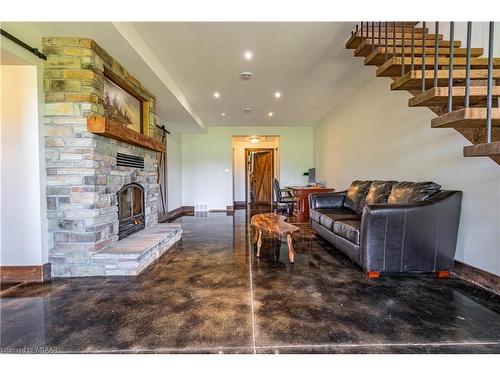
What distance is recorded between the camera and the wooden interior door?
32.6 feet

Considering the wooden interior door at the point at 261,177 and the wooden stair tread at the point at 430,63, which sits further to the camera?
the wooden interior door at the point at 261,177

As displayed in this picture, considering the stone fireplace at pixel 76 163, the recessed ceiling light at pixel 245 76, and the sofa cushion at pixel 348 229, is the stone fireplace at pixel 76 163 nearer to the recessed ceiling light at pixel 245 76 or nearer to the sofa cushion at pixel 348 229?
the recessed ceiling light at pixel 245 76

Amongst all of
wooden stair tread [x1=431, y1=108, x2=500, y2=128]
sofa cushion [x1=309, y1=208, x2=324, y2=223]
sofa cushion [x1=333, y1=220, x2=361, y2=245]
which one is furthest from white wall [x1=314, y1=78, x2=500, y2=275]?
sofa cushion [x1=309, y1=208, x2=324, y2=223]

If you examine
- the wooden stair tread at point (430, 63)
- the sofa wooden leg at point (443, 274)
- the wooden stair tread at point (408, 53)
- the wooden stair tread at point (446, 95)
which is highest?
the wooden stair tread at point (408, 53)

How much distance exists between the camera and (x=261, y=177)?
10.3 meters

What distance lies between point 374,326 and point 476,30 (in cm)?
307

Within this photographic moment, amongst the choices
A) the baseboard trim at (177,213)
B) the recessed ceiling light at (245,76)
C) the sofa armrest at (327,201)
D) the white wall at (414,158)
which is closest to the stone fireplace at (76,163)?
the recessed ceiling light at (245,76)

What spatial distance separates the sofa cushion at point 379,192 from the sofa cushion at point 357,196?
9.2 inches

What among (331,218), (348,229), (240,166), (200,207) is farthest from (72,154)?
(240,166)

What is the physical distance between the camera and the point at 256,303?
2.09m

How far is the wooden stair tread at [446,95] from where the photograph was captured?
6.19 ft

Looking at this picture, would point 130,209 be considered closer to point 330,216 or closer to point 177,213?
point 330,216
